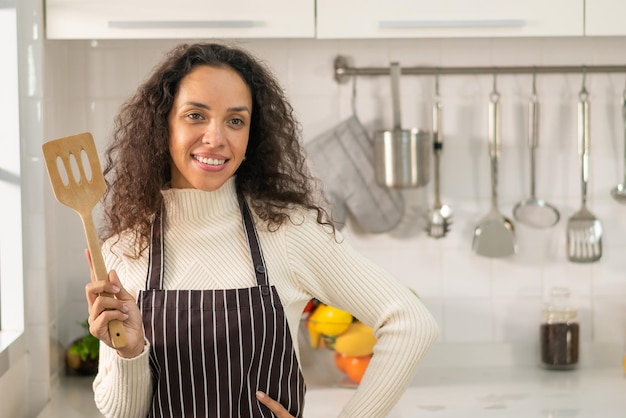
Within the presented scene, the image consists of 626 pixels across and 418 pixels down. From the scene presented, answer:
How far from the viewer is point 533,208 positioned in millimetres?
2207

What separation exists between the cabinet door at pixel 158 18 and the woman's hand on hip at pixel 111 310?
780 mm

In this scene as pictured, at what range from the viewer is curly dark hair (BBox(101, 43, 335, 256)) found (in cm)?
134

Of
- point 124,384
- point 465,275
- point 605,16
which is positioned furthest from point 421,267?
point 124,384

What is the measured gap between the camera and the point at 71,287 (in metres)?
2.21

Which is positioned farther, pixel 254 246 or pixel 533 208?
pixel 533 208

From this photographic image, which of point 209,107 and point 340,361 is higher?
point 209,107

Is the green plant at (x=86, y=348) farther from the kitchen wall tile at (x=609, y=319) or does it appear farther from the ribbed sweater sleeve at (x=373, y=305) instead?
the kitchen wall tile at (x=609, y=319)

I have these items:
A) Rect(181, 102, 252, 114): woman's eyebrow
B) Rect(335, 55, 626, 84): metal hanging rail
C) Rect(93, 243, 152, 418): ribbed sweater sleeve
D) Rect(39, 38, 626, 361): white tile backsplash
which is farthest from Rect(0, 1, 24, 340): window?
Rect(335, 55, 626, 84): metal hanging rail

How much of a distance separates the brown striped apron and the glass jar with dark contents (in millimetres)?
1021

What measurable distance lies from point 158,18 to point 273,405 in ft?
2.93

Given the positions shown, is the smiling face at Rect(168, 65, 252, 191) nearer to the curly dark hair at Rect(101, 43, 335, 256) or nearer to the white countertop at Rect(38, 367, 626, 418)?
the curly dark hair at Rect(101, 43, 335, 256)

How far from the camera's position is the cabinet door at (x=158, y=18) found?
186 cm

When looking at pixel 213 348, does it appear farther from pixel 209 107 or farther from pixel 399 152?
pixel 399 152

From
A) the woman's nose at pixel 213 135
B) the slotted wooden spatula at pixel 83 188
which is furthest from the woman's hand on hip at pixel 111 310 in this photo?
the woman's nose at pixel 213 135
